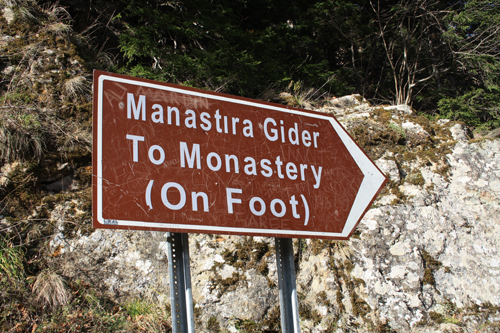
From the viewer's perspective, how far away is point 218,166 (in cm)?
158

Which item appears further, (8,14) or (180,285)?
(8,14)

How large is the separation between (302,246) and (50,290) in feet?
7.32

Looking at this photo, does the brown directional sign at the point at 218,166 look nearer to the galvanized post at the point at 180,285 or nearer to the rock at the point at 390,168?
the galvanized post at the point at 180,285

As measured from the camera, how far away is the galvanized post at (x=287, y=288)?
64.1 inches

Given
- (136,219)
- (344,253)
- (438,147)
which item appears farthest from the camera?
(438,147)

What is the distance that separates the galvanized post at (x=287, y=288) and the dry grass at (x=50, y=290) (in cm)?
200

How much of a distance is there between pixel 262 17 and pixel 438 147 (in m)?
4.31

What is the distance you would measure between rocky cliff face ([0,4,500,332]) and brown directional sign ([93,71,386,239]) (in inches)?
57.6

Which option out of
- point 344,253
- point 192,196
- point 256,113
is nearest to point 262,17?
point 344,253

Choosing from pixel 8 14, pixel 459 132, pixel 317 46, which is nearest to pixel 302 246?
pixel 459 132

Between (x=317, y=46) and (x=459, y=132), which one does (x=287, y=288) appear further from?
(x=317, y=46)

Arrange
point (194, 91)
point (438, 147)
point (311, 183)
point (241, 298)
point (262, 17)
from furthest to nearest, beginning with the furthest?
point (262, 17)
point (438, 147)
point (241, 298)
point (311, 183)
point (194, 91)

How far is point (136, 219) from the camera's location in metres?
1.32

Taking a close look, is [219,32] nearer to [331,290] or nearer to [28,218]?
[28,218]
